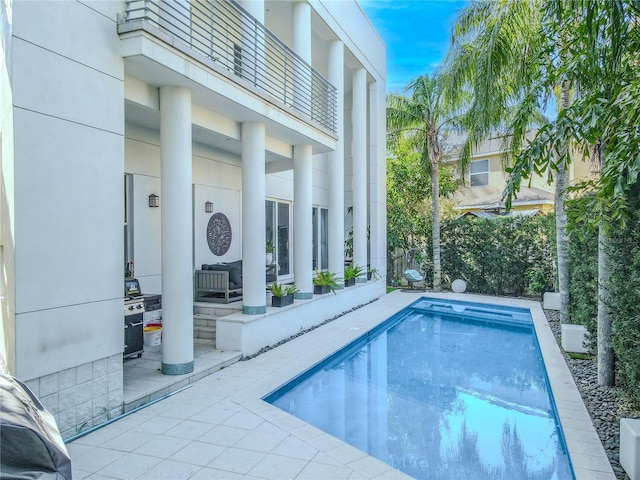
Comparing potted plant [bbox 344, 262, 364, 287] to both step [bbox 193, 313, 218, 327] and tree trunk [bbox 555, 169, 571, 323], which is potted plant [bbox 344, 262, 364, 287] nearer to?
step [bbox 193, 313, 218, 327]

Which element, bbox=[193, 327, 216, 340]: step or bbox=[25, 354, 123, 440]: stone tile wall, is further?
bbox=[193, 327, 216, 340]: step

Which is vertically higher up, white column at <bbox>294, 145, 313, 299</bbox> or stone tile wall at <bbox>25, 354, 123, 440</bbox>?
white column at <bbox>294, 145, 313, 299</bbox>

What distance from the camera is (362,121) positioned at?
14945 mm

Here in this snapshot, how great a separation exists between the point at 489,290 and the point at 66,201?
15.8 m

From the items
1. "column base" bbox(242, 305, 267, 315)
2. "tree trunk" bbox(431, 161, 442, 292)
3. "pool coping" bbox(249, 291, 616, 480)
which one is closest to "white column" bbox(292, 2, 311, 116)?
"column base" bbox(242, 305, 267, 315)

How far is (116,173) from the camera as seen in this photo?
5.38 meters

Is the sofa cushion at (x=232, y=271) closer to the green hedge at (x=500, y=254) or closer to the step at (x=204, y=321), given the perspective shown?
the step at (x=204, y=321)

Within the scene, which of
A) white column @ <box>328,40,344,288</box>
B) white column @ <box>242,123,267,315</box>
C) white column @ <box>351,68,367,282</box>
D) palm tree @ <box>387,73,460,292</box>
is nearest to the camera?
white column @ <box>242,123,267,315</box>

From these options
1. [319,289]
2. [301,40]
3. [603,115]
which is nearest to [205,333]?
[319,289]

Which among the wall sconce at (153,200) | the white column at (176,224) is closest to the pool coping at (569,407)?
the white column at (176,224)

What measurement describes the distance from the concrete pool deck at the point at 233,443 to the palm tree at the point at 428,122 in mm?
10943

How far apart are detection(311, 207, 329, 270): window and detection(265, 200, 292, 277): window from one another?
191 centimetres

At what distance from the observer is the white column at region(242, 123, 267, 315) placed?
8633 mm

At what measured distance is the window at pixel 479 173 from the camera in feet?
86.4
